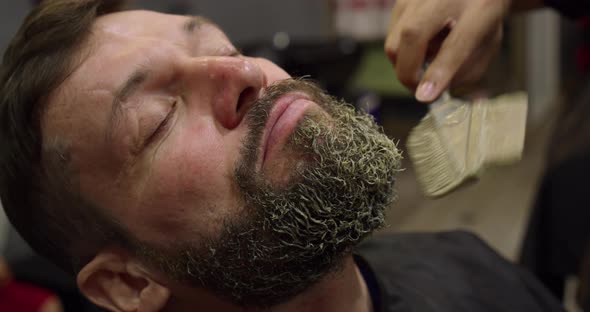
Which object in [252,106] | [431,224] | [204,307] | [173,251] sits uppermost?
[252,106]

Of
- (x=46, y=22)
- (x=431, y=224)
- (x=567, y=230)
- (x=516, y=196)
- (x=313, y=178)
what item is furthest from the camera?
(x=516, y=196)

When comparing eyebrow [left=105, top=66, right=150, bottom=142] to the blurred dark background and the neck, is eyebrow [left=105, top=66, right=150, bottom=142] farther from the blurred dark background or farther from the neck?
the blurred dark background

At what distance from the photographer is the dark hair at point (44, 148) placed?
104 centimetres

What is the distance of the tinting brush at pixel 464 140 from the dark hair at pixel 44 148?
60 centimetres

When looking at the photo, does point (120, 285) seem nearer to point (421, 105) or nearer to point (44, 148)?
point (44, 148)

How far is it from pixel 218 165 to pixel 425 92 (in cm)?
44

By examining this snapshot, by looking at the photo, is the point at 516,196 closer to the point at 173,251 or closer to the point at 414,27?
the point at 414,27

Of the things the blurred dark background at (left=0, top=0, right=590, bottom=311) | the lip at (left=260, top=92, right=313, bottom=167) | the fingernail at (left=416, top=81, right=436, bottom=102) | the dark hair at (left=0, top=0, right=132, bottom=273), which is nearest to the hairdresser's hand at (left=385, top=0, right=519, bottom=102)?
the fingernail at (left=416, top=81, right=436, bottom=102)

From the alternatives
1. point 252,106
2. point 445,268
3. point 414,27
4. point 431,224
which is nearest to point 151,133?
point 252,106

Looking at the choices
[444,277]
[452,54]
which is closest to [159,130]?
[452,54]

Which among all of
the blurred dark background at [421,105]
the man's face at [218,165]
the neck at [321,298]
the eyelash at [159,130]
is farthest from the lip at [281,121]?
the blurred dark background at [421,105]

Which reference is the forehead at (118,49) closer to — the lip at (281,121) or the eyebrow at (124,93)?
the eyebrow at (124,93)

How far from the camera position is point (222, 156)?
101 centimetres

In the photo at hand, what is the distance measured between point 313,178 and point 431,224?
2.39m
